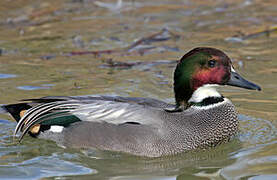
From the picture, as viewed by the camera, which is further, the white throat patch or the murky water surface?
the white throat patch

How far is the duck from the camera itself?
225 inches

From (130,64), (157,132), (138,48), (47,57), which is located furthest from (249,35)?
(157,132)

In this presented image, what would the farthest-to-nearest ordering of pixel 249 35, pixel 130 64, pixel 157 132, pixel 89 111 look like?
1. pixel 249 35
2. pixel 130 64
3. pixel 89 111
4. pixel 157 132

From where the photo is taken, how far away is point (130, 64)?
870cm

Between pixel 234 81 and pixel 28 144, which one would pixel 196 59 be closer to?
pixel 234 81

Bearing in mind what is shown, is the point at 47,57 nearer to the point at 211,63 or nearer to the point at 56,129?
the point at 56,129

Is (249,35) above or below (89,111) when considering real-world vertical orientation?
above

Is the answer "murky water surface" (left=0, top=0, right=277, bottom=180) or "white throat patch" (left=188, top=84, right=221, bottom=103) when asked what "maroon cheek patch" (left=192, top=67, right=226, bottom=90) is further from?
"murky water surface" (left=0, top=0, right=277, bottom=180)

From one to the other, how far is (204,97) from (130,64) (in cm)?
280

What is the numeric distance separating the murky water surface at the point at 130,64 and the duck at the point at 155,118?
0.11 m

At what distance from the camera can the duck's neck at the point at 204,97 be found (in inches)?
237

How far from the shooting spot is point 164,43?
387 inches

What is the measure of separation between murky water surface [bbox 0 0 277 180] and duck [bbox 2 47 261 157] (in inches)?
4.5

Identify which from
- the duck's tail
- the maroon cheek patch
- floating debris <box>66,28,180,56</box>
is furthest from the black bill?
floating debris <box>66,28,180,56</box>
